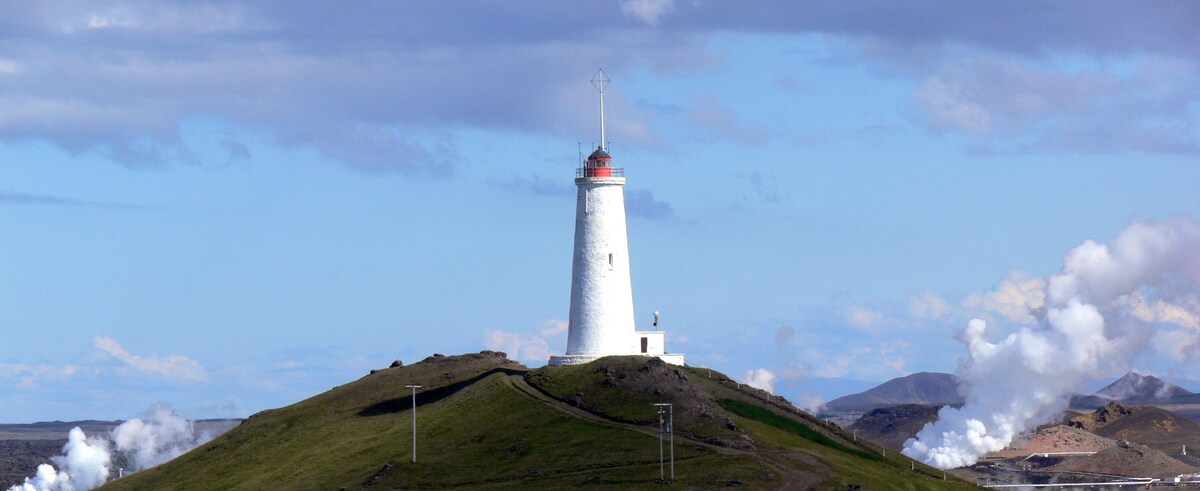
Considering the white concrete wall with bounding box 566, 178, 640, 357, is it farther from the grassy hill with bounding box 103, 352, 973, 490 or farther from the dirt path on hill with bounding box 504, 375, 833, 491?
the dirt path on hill with bounding box 504, 375, 833, 491

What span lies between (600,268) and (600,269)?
0.09 meters

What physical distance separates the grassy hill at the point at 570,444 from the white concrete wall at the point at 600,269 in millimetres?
5364

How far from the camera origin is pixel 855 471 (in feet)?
543

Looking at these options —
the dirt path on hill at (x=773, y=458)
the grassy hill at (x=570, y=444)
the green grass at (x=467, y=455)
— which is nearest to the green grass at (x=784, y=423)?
the grassy hill at (x=570, y=444)

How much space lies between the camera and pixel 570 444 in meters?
169

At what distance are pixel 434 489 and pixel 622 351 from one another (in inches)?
1341

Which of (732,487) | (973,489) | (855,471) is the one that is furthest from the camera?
(973,489)

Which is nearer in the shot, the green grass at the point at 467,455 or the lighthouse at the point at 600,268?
the green grass at the point at 467,455

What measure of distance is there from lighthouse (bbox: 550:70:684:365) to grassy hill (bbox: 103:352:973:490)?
4.93 m

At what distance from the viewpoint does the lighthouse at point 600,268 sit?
627ft

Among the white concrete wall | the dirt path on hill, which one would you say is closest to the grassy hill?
the dirt path on hill

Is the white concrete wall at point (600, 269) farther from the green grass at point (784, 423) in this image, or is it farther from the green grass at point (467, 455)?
the green grass at point (784, 423)

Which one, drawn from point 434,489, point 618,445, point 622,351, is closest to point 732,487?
point 618,445

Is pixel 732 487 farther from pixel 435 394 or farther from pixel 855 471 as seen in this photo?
pixel 435 394
